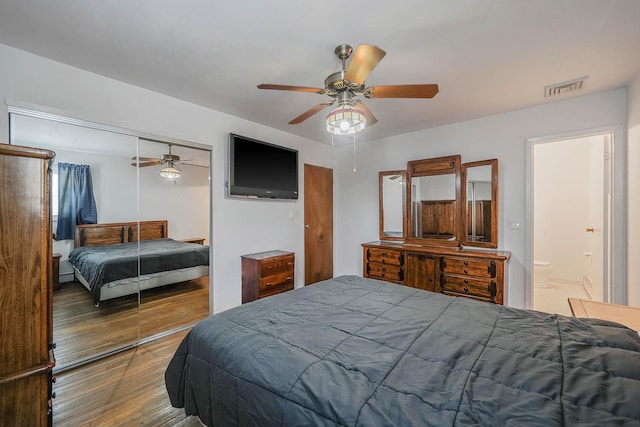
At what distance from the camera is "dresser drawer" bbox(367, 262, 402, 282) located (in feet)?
12.1

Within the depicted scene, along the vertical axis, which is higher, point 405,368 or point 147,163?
point 147,163

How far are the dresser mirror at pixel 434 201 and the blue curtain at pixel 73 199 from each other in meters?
3.74

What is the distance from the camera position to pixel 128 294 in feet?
8.90

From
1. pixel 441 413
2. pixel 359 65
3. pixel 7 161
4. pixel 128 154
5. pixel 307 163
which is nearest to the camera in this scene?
pixel 441 413

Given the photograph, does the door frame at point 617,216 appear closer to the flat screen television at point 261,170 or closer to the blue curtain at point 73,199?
the flat screen television at point 261,170

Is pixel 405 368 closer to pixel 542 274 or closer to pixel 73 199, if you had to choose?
pixel 73 199

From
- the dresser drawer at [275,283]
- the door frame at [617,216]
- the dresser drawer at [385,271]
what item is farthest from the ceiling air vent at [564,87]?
the dresser drawer at [275,283]

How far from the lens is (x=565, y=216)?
4.74m

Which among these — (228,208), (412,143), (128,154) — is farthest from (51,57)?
(412,143)

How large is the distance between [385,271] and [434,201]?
3.96ft

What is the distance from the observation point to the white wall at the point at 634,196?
236cm

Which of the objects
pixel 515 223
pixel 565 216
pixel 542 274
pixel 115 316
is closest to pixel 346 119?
pixel 515 223

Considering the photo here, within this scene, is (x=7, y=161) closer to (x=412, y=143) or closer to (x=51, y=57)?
(x=51, y=57)

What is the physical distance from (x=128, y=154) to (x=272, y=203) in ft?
6.00
